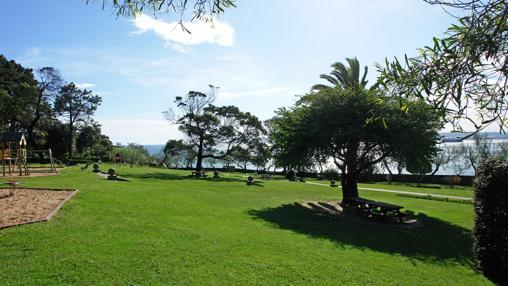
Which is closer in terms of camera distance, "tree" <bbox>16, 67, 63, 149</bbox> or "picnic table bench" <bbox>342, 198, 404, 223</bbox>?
"picnic table bench" <bbox>342, 198, 404, 223</bbox>

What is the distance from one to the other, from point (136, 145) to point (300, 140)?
8480cm

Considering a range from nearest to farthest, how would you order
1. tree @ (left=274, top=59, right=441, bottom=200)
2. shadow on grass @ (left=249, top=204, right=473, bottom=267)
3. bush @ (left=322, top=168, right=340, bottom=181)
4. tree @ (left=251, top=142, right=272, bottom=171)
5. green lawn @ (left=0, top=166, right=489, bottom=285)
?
green lawn @ (left=0, top=166, right=489, bottom=285)
shadow on grass @ (left=249, top=204, right=473, bottom=267)
tree @ (left=274, top=59, right=441, bottom=200)
tree @ (left=251, top=142, right=272, bottom=171)
bush @ (left=322, top=168, right=340, bottom=181)

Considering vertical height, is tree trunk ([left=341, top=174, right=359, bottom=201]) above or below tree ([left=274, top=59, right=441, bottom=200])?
below

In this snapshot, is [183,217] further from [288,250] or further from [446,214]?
[446,214]

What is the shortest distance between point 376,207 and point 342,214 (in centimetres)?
154

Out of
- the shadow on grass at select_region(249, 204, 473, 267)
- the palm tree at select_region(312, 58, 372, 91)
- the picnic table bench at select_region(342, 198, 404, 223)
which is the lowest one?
the shadow on grass at select_region(249, 204, 473, 267)

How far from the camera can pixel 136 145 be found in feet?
318

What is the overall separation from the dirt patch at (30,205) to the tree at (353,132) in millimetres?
11199

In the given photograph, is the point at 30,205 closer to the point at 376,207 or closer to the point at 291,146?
the point at 291,146

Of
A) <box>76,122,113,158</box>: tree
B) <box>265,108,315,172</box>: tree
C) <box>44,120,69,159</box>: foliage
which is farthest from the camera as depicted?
<box>76,122,113,158</box>: tree

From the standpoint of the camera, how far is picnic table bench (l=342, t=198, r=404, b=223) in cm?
1498

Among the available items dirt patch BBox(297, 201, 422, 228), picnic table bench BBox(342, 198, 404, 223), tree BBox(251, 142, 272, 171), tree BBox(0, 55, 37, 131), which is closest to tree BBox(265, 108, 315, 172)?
dirt patch BBox(297, 201, 422, 228)

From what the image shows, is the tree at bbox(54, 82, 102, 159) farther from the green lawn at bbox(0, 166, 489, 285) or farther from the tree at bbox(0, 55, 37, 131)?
the green lawn at bbox(0, 166, 489, 285)

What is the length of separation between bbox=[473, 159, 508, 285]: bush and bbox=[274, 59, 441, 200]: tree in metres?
7.53
